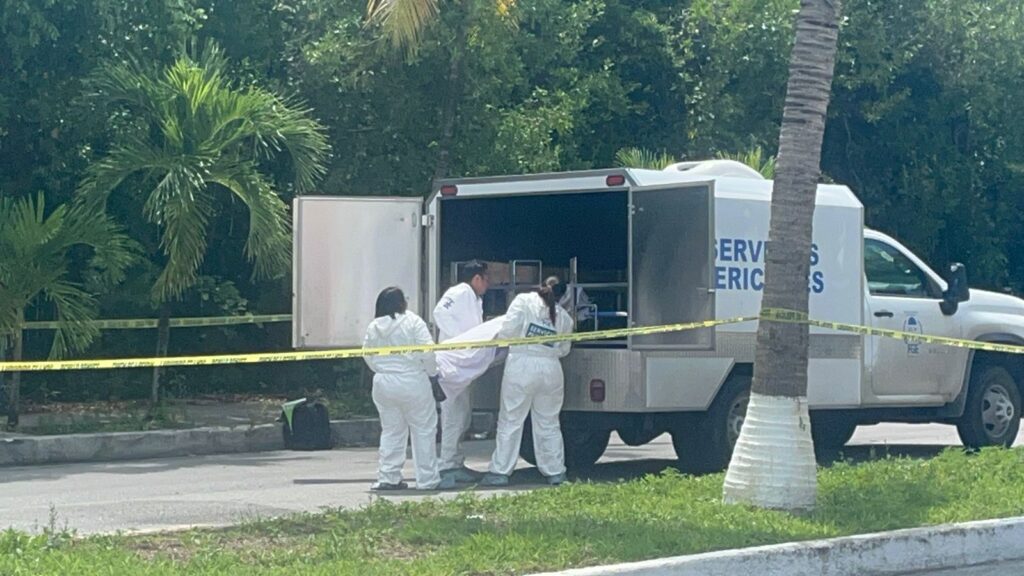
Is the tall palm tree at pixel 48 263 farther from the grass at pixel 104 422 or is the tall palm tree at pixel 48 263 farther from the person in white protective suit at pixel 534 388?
the person in white protective suit at pixel 534 388

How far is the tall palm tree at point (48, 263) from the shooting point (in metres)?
14.4

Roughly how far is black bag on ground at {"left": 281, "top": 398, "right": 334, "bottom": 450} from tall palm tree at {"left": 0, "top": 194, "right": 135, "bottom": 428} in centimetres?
216

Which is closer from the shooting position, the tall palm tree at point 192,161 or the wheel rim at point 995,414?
the wheel rim at point 995,414

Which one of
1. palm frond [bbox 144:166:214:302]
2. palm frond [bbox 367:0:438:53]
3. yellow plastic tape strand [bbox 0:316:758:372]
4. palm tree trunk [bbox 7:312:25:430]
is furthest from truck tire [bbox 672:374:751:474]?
palm tree trunk [bbox 7:312:25:430]

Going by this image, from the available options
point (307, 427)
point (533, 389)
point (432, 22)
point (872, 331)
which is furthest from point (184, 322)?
point (872, 331)

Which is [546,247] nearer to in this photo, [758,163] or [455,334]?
[455,334]

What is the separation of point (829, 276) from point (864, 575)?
5.12 metres

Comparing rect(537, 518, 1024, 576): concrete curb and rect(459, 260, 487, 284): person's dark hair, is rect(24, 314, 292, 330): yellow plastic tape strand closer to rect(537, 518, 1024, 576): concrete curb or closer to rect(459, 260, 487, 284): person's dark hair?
rect(459, 260, 487, 284): person's dark hair

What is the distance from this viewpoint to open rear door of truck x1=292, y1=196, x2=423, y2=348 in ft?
44.6

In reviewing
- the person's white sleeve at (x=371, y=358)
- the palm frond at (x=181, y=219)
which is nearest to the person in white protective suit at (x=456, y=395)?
the person's white sleeve at (x=371, y=358)

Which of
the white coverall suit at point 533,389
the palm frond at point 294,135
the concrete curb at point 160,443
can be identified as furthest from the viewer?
the palm frond at point 294,135

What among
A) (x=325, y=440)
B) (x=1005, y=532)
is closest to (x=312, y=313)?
(x=325, y=440)

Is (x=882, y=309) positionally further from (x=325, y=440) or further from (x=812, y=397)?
(x=325, y=440)

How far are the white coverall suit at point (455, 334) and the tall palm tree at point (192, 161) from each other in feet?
12.7
